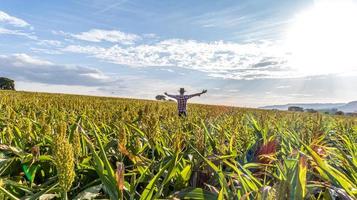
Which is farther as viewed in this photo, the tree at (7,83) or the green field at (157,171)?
the tree at (7,83)

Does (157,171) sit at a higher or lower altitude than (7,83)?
lower

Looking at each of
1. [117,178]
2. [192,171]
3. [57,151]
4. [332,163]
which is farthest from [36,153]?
[332,163]

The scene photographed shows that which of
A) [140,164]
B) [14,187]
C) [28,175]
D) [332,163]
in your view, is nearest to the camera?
[14,187]

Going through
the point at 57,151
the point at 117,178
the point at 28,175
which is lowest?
the point at 28,175

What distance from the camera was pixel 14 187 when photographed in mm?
2090

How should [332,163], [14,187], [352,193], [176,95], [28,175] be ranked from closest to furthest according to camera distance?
[352,193], [14,187], [28,175], [332,163], [176,95]

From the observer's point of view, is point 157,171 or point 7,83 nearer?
point 157,171

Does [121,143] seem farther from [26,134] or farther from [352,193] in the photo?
[26,134]

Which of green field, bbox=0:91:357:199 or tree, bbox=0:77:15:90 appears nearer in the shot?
green field, bbox=0:91:357:199

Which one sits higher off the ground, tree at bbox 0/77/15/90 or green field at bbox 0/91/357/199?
tree at bbox 0/77/15/90

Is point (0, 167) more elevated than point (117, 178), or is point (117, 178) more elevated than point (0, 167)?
point (117, 178)

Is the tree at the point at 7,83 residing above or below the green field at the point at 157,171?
above

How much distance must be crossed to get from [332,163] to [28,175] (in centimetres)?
239

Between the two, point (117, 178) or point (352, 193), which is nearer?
point (117, 178)
